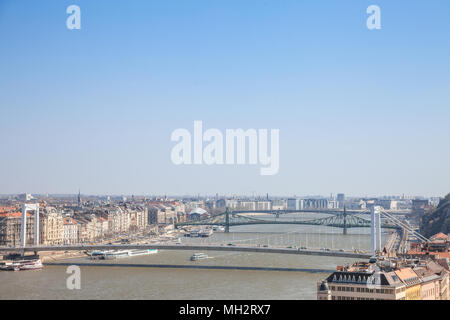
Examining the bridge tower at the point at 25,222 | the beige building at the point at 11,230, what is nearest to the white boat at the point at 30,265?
the bridge tower at the point at 25,222

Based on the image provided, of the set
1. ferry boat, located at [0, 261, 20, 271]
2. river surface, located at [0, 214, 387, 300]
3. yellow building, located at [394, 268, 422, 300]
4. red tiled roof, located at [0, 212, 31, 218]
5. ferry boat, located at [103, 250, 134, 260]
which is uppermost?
red tiled roof, located at [0, 212, 31, 218]

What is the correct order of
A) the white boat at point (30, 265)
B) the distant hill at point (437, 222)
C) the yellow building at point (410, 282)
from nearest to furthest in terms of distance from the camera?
the yellow building at point (410, 282)
the white boat at point (30, 265)
the distant hill at point (437, 222)

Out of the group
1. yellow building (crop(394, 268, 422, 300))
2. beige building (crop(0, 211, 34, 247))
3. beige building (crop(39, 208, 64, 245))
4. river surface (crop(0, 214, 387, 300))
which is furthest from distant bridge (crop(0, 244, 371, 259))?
yellow building (crop(394, 268, 422, 300))

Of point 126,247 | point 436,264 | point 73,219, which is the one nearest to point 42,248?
point 126,247

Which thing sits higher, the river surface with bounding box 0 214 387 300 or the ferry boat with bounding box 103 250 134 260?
the river surface with bounding box 0 214 387 300

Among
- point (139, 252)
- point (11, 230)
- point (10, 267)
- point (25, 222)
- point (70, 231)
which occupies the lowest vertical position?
point (139, 252)

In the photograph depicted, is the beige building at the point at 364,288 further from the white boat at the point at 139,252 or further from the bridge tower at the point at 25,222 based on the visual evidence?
the bridge tower at the point at 25,222

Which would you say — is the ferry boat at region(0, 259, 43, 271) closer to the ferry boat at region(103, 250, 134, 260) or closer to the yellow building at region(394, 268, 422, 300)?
the ferry boat at region(103, 250, 134, 260)

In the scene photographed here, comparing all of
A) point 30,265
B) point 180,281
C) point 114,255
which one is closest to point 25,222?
point 114,255

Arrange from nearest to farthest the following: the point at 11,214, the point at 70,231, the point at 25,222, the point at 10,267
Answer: the point at 10,267 < the point at 25,222 < the point at 11,214 < the point at 70,231

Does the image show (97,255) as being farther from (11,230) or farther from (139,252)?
(11,230)
